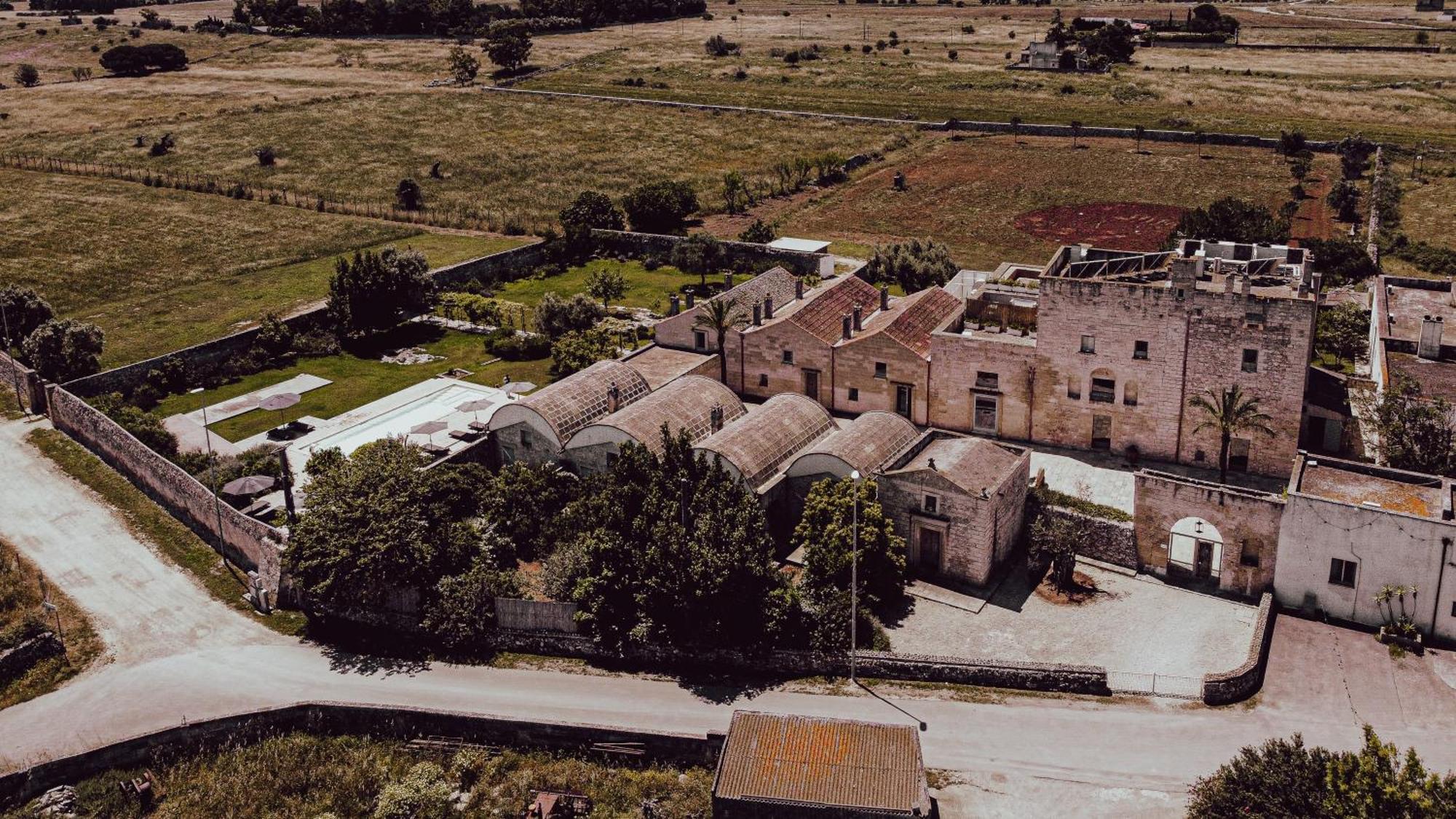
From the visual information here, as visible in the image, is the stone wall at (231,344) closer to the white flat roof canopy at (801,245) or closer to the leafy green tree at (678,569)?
the white flat roof canopy at (801,245)

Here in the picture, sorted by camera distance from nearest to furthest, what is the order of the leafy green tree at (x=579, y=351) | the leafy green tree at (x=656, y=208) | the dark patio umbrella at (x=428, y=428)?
the dark patio umbrella at (x=428, y=428), the leafy green tree at (x=579, y=351), the leafy green tree at (x=656, y=208)

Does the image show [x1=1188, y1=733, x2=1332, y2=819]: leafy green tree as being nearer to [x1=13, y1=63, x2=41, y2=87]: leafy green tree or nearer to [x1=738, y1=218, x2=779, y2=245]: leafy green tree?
[x1=738, y1=218, x2=779, y2=245]: leafy green tree

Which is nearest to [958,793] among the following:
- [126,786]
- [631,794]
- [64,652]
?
[631,794]

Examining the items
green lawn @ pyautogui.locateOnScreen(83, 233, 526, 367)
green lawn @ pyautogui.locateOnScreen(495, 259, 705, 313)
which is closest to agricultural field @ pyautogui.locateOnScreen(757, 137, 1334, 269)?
green lawn @ pyautogui.locateOnScreen(495, 259, 705, 313)

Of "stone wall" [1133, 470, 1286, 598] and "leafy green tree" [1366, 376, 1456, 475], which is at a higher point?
"leafy green tree" [1366, 376, 1456, 475]

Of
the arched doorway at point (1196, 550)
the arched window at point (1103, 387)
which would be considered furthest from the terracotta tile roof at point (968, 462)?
the arched window at point (1103, 387)

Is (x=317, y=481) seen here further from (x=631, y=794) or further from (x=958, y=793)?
(x=958, y=793)
